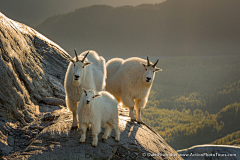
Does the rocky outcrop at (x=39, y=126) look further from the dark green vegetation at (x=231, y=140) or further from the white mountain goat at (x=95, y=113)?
the dark green vegetation at (x=231, y=140)

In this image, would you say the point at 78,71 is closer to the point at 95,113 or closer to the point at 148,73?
the point at 95,113

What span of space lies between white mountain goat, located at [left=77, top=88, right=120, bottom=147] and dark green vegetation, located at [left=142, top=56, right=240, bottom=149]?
3664 centimetres

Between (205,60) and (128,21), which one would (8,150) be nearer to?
(205,60)

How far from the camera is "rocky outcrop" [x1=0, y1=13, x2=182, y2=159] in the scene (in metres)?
5.41

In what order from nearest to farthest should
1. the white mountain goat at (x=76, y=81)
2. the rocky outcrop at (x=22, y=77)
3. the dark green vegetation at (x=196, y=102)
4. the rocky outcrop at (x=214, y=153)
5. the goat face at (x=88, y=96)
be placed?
the goat face at (x=88, y=96) < the white mountain goat at (x=76, y=81) < the rocky outcrop at (x=22, y=77) < the rocky outcrop at (x=214, y=153) < the dark green vegetation at (x=196, y=102)

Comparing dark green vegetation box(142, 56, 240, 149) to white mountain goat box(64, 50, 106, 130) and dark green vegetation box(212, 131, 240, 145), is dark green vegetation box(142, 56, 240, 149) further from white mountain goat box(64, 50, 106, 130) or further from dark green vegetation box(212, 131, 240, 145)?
white mountain goat box(64, 50, 106, 130)

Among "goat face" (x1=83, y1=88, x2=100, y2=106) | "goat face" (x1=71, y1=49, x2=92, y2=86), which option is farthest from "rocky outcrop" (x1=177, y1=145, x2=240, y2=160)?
"goat face" (x1=83, y1=88, x2=100, y2=106)

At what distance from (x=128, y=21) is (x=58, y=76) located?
98.0 metres

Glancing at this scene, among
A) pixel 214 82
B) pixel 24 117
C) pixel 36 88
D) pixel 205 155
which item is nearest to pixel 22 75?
pixel 36 88

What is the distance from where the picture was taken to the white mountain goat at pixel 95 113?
5.41 meters

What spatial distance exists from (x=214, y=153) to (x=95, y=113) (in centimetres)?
1179

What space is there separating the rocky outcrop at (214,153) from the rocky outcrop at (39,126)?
289 inches

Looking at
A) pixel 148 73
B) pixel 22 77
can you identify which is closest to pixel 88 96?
pixel 148 73

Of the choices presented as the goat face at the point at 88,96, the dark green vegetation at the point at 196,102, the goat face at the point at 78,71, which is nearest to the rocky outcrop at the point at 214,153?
the goat face at the point at 78,71
